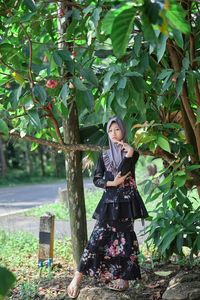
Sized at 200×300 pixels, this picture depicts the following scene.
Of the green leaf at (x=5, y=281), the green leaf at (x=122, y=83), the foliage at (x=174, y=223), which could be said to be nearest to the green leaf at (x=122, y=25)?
the green leaf at (x=5, y=281)

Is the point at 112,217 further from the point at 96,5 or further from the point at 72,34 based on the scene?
the point at 96,5

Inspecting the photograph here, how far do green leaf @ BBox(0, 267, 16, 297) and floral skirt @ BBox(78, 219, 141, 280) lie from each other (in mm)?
3397

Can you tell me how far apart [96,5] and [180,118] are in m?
1.64

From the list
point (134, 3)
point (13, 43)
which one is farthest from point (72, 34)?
point (134, 3)

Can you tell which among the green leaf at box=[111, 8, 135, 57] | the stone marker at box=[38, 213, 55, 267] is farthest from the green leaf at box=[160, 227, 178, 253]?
the green leaf at box=[111, 8, 135, 57]

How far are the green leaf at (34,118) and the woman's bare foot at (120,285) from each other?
1.66 m

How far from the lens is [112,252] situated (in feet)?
14.6

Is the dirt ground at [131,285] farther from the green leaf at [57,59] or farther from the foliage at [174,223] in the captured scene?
the green leaf at [57,59]

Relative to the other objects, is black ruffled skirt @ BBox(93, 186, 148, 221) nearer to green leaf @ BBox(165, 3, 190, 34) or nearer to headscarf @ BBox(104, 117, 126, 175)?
headscarf @ BBox(104, 117, 126, 175)

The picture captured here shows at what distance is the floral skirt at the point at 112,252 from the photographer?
4414mm

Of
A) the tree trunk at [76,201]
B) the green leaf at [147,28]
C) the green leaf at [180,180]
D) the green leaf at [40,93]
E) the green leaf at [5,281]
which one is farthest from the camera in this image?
the tree trunk at [76,201]

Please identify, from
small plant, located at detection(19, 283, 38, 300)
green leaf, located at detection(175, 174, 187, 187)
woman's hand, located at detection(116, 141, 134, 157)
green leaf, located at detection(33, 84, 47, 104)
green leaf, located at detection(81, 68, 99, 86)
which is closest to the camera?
green leaf, located at detection(33, 84, 47, 104)

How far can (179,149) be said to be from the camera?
4.28 metres

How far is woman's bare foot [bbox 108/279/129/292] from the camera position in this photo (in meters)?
4.40
